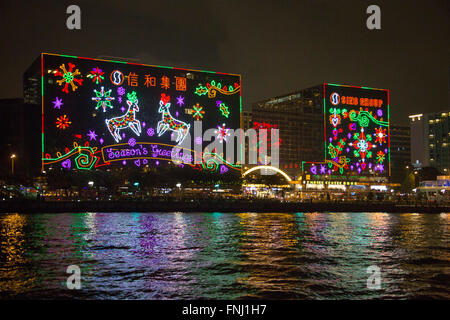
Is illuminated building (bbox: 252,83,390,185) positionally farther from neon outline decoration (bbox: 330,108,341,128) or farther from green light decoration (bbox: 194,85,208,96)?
green light decoration (bbox: 194,85,208,96)

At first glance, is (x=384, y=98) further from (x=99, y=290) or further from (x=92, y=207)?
(x=99, y=290)

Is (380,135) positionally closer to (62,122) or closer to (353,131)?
(353,131)

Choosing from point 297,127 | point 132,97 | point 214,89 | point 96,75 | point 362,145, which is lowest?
point 362,145

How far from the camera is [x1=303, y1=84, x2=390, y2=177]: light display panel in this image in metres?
132

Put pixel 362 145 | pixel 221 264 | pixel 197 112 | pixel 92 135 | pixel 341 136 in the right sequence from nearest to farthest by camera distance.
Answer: pixel 221 264
pixel 92 135
pixel 197 112
pixel 341 136
pixel 362 145

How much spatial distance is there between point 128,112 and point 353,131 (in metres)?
65.2

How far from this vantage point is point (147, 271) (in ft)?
69.2

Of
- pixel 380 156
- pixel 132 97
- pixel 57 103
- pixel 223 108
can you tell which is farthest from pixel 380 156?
pixel 57 103

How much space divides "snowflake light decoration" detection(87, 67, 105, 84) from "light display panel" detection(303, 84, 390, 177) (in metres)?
61.5

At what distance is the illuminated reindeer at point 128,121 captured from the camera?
315 feet

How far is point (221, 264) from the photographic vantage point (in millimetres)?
23391

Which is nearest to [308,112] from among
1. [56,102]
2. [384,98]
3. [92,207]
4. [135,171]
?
[384,98]

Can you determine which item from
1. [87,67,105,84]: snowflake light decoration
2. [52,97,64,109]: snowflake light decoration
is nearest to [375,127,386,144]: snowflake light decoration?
[87,67,105,84]: snowflake light decoration
